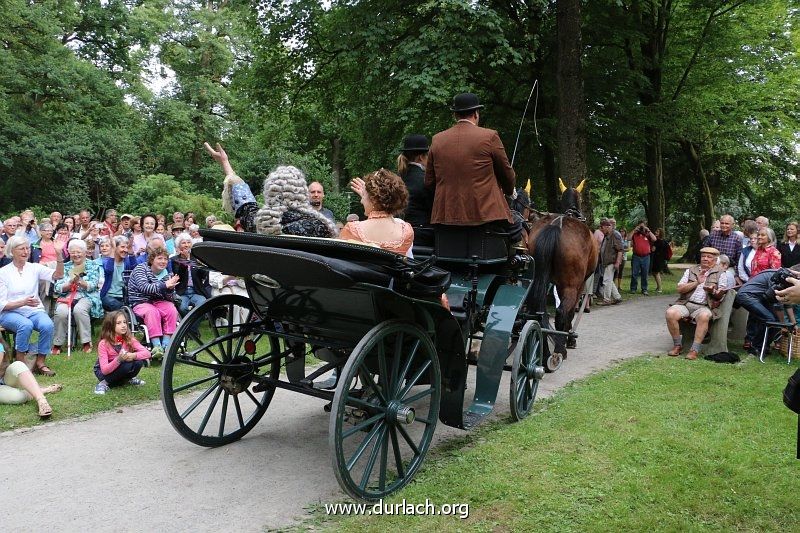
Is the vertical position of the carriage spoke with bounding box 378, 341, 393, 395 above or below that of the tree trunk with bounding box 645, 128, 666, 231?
below

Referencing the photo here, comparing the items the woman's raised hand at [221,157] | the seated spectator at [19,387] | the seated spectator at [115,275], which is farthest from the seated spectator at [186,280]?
the woman's raised hand at [221,157]

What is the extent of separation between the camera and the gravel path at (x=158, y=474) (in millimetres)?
3707

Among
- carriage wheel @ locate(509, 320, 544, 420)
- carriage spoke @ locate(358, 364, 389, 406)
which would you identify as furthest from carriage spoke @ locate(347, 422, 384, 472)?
carriage wheel @ locate(509, 320, 544, 420)

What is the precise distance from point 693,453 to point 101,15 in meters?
25.5

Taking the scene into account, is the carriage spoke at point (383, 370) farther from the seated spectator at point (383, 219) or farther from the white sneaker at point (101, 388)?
the white sneaker at point (101, 388)

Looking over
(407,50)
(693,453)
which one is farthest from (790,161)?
(693,453)

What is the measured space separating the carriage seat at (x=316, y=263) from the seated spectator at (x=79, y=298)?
5113mm

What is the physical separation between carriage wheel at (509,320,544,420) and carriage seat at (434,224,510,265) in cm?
68

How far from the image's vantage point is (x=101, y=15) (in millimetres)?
23891

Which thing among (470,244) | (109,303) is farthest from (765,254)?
(109,303)

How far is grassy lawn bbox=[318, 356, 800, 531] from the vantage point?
3703 mm

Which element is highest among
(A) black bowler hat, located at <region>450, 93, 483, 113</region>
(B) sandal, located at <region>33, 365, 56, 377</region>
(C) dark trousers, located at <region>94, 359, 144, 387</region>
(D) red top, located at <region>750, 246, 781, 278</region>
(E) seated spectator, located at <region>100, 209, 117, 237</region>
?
(A) black bowler hat, located at <region>450, 93, 483, 113</region>

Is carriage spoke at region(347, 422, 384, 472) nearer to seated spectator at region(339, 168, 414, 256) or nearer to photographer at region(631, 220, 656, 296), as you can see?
seated spectator at region(339, 168, 414, 256)

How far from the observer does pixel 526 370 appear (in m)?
5.59
